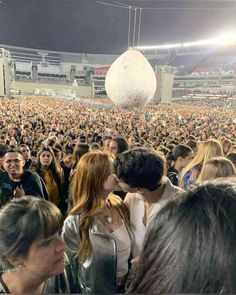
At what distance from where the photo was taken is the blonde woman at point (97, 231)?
3.62ft

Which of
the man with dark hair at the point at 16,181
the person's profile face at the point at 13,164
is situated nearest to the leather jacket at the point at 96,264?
the man with dark hair at the point at 16,181

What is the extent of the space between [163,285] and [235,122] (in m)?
6.87

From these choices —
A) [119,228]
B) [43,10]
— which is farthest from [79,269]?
[43,10]

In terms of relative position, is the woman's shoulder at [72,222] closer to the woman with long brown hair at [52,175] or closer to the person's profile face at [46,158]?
the woman with long brown hair at [52,175]

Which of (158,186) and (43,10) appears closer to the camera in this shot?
(158,186)

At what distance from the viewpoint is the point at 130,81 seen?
1.58 meters

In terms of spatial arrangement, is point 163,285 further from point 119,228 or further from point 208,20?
point 208,20

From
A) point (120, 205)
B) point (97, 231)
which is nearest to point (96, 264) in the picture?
point (97, 231)

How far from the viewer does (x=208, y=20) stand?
2.85 meters

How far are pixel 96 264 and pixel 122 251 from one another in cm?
13

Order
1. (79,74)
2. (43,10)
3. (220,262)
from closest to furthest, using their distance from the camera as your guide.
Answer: (220,262)
(43,10)
(79,74)

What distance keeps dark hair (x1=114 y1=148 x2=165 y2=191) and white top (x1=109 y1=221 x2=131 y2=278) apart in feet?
0.65

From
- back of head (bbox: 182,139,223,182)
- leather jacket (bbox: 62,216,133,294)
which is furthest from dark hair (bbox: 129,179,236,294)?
back of head (bbox: 182,139,223,182)

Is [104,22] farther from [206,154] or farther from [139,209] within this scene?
[139,209]
